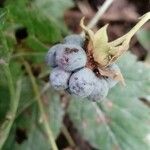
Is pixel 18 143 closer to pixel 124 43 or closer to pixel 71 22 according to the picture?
pixel 71 22

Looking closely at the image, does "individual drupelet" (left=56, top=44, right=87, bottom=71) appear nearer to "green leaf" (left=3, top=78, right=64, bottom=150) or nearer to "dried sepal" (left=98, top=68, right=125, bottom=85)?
"dried sepal" (left=98, top=68, right=125, bottom=85)

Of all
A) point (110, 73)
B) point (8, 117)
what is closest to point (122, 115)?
point (8, 117)

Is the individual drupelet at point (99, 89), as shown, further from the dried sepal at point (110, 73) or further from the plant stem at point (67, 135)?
the plant stem at point (67, 135)

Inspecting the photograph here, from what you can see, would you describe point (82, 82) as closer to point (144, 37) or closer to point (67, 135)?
point (67, 135)

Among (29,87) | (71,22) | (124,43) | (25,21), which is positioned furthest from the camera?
(71,22)

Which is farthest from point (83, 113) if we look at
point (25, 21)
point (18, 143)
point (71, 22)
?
point (71, 22)
